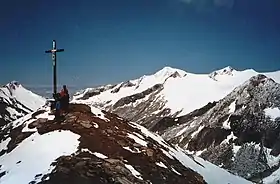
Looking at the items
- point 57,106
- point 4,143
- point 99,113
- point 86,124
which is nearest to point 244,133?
point 99,113

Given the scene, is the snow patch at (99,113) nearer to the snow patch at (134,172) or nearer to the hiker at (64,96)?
the hiker at (64,96)

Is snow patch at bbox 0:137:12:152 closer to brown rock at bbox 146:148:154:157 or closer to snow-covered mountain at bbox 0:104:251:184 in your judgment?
snow-covered mountain at bbox 0:104:251:184

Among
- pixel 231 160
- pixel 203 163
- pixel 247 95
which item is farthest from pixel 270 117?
pixel 203 163

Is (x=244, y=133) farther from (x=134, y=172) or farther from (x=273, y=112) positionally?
(x=134, y=172)

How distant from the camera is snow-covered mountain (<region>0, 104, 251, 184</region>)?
29891 millimetres

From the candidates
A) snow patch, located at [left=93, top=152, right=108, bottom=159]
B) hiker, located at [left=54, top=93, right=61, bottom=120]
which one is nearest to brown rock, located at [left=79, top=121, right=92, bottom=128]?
hiker, located at [left=54, top=93, right=61, bottom=120]

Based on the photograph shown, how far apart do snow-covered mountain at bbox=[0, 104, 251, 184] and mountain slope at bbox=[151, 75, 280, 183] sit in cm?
7803

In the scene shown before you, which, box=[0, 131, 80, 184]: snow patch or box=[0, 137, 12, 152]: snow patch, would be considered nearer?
box=[0, 131, 80, 184]: snow patch

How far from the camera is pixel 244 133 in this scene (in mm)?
138625

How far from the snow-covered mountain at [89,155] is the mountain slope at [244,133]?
78.0m

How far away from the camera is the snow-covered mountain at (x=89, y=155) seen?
98.1 feet

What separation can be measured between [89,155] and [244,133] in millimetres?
113189

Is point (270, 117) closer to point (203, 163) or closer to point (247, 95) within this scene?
point (247, 95)

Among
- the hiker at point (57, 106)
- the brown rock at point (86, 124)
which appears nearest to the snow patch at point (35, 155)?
the brown rock at point (86, 124)
